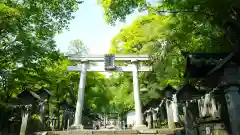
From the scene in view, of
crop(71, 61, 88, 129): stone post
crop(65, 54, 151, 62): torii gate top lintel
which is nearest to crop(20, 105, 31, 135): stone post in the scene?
crop(71, 61, 88, 129): stone post

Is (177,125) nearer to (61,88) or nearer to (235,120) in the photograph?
(235,120)

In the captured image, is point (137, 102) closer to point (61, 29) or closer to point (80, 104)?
point (80, 104)

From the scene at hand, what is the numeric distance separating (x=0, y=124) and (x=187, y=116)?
7870 millimetres

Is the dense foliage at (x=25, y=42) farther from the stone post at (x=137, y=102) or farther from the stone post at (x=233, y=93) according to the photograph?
the stone post at (x=233, y=93)

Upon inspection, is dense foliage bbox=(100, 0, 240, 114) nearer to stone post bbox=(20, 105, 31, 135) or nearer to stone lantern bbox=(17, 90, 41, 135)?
stone lantern bbox=(17, 90, 41, 135)

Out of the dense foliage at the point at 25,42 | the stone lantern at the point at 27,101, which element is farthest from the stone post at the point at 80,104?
the stone lantern at the point at 27,101

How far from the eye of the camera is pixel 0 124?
9.03m

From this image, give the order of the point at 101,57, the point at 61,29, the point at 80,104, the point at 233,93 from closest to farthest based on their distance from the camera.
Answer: the point at 233,93
the point at 61,29
the point at 80,104
the point at 101,57

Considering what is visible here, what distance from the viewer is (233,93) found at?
18.1ft

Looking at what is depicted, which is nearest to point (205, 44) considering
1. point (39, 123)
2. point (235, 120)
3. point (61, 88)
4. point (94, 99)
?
point (235, 120)

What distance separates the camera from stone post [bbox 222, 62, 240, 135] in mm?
5324

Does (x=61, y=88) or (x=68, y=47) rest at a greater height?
(x=68, y=47)

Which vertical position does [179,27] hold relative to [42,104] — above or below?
above

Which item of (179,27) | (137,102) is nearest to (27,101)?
(179,27)
